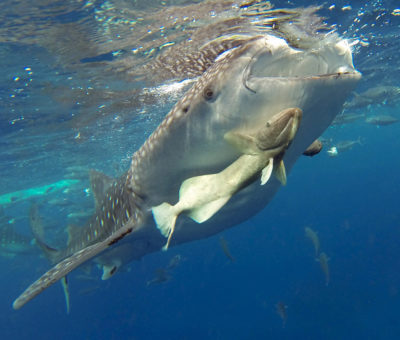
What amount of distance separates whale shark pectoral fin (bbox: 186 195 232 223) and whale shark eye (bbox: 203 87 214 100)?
2.54ft

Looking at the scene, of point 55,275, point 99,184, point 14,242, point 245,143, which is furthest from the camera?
point 14,242

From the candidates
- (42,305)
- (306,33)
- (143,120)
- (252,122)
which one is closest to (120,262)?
(252,122)

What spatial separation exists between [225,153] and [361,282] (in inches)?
1201

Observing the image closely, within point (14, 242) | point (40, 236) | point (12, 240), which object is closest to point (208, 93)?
point (40, 236)

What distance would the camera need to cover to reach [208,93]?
7.34 ft

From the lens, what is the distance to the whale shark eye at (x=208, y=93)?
7.28ft

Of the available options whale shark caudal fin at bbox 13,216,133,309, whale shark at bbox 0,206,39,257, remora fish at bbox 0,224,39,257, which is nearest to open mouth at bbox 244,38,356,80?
whale shark caudal fin at bbox 13,216,133,309

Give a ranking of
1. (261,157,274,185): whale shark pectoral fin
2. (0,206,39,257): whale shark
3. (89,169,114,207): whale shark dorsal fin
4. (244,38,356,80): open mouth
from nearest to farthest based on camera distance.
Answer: (261,157,274,185): whale shark pectoral fin < (244,38,356,80): open mouth < (89,169,114,207): whale shark dorsal fin < (0,206,39,257): whale shark

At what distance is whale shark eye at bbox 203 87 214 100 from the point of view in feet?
7.28

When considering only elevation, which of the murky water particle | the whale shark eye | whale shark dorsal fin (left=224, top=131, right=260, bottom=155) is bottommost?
the murky water particle

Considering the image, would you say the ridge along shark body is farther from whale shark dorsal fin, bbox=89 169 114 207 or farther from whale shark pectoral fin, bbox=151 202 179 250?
whale shark dorsal fin, bbox=89 169 114 207

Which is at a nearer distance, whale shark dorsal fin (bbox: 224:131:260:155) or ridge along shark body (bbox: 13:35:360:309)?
whale shark dorsal fin (bbox: 224:131:260:155)

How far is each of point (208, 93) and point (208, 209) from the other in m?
0.85

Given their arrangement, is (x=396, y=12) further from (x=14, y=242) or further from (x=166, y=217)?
(x=14, y=242)
